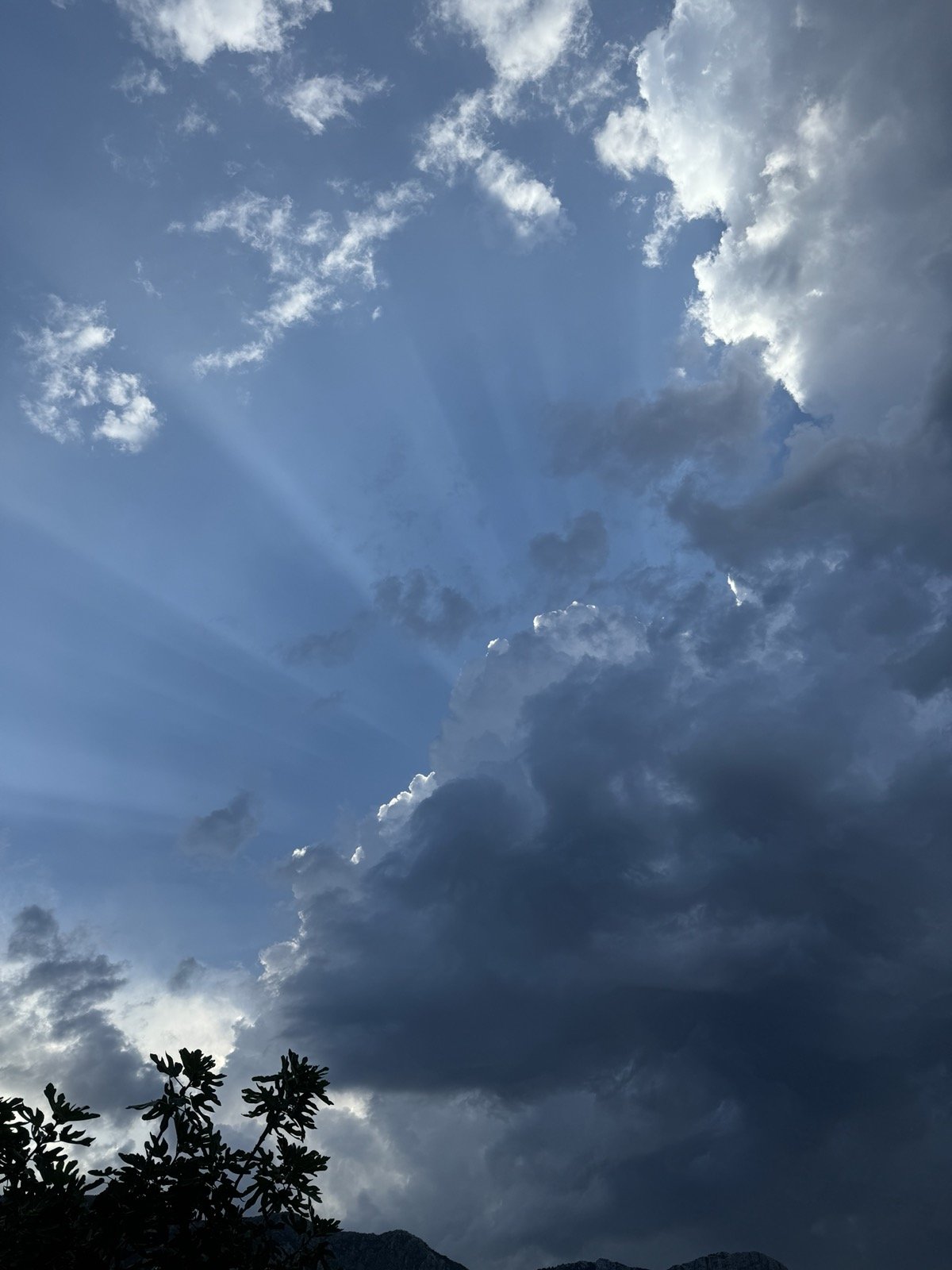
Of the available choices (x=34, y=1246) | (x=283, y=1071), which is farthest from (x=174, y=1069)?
(x=34, y=1246)

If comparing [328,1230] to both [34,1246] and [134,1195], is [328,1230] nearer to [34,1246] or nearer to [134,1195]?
[134,1195]

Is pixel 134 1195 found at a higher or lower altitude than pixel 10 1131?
lower

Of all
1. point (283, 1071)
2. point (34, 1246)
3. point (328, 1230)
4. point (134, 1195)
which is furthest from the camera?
point (283, 1071)

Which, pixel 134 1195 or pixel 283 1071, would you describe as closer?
pixel 134 1195

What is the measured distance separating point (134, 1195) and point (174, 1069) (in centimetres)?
283

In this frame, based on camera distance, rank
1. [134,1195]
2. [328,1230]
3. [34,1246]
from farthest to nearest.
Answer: [328,1230]
[134,1195]
[34,1246]

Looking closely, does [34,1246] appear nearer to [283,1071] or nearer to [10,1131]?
[10,1131]

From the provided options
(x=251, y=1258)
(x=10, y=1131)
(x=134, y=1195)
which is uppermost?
(x=10, y=1131)

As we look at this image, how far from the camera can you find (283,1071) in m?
19.9

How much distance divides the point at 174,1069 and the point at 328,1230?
477 centimetres

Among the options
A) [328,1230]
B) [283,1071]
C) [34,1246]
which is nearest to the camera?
[34,1246]

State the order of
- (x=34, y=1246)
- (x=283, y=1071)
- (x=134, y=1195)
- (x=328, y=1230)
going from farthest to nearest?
(x=283, y=1071), (x=328, y=1230), (x=134, y=1195), (x=34, y=1246)

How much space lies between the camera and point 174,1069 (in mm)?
19766

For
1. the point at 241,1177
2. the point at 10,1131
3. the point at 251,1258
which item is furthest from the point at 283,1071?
the point at 10,1131
